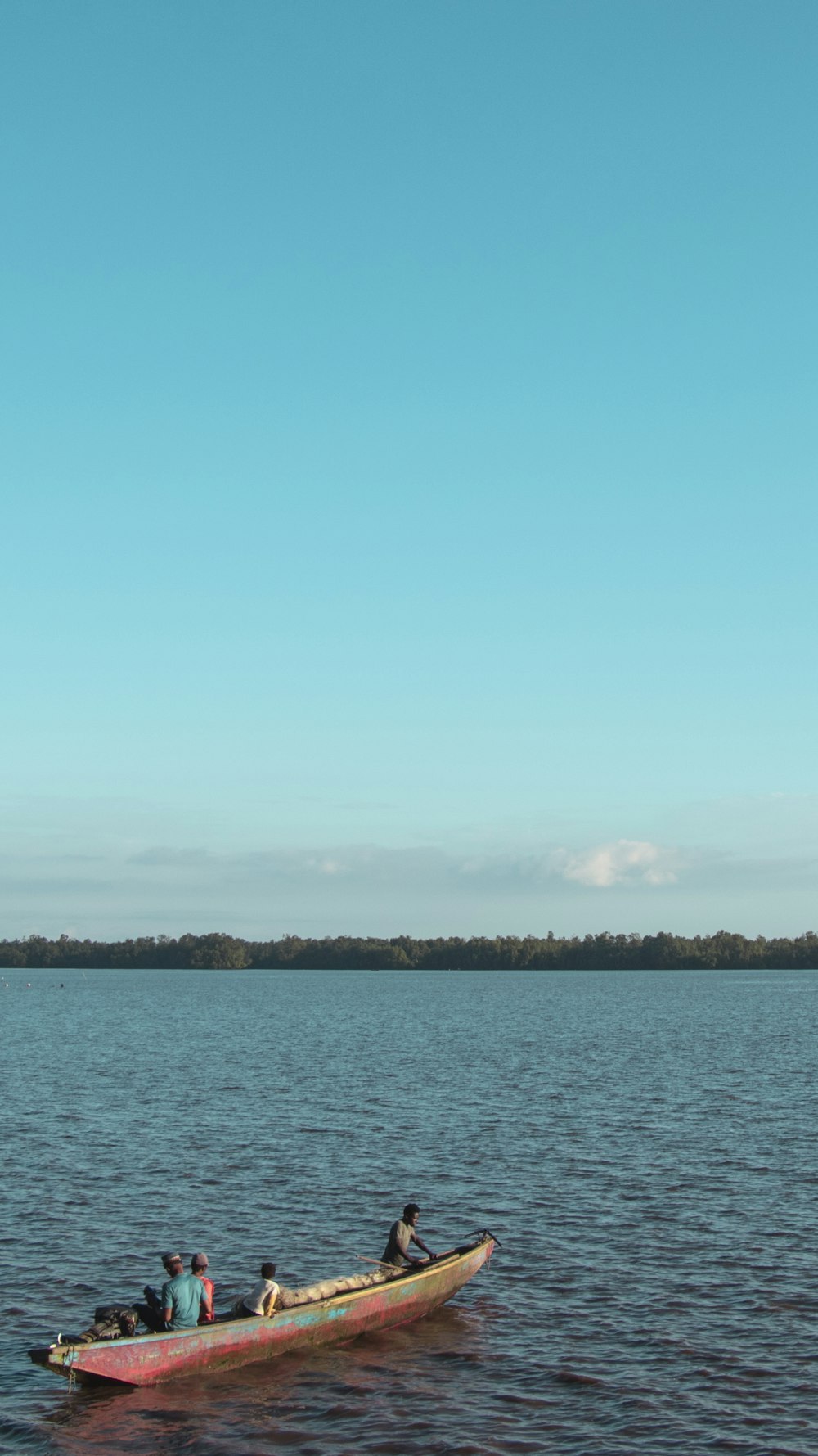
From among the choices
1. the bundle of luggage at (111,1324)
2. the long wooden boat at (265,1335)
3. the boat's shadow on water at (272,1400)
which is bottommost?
the boat's shadow on water at (272,1400)

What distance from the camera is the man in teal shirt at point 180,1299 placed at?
2575 centimetres

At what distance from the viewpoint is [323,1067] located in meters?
84.8

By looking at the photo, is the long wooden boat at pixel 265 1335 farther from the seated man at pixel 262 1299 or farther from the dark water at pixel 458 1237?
the dark water at pixel 458 1237

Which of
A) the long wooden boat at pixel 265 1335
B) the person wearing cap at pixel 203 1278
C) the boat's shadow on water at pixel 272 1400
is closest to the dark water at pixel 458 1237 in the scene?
the boat's shadow on water at pixel 272 1400

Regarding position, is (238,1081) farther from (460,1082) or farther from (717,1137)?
(717,1137)

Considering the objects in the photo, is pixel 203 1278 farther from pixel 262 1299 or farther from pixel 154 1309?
pixel 262 1299

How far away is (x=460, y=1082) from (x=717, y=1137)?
23516mm

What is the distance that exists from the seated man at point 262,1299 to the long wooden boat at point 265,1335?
0.16 meters

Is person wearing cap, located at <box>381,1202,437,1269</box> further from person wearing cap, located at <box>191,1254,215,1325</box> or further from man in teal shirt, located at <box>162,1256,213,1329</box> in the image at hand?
man in teal shirt, located at <box>162,1256,213,1329</box>

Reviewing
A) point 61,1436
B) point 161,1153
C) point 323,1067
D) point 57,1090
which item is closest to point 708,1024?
point 323,1067

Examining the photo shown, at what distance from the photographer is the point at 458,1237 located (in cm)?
3538

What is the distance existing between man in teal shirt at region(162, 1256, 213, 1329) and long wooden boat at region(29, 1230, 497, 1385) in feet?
1.23

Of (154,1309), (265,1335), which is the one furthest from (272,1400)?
(154,1309)

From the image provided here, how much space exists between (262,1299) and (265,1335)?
2.94ft
